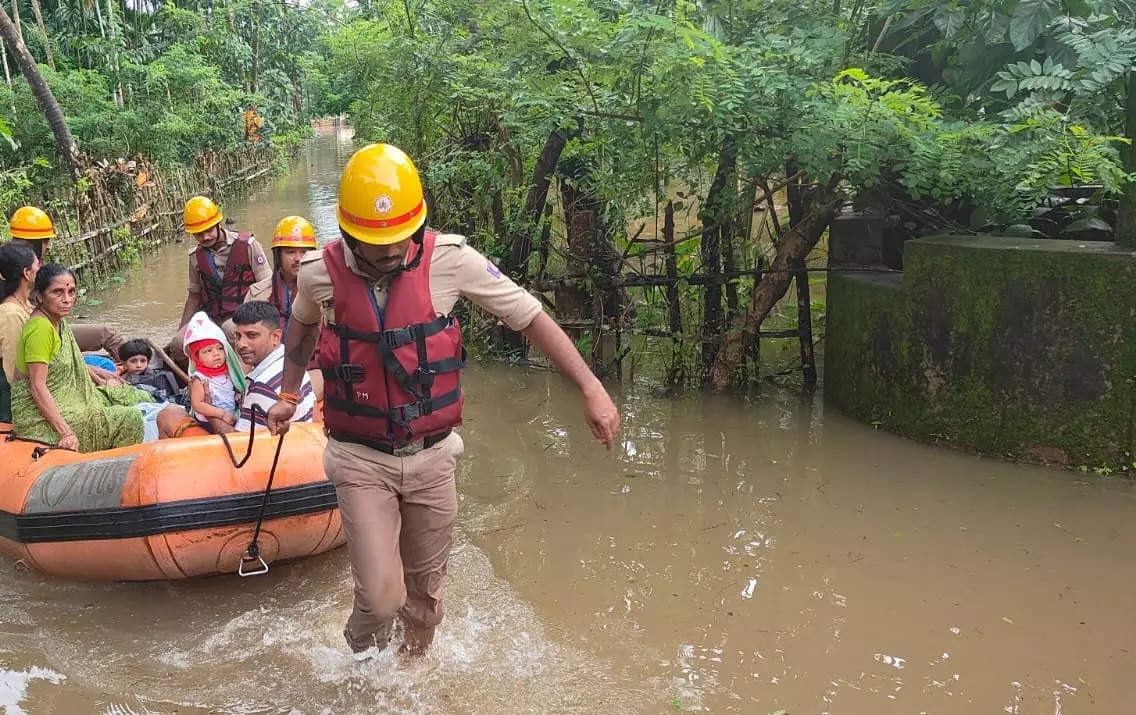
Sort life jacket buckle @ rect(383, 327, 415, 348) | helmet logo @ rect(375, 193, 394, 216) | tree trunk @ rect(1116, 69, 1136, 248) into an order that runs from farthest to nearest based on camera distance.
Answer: tree trunk @ rect(1116, 69, 1136, 248) → life jacket buckle @ rect(383, 327, 415, 348) → helmet logo @ rect(375, 193, 394, 216)

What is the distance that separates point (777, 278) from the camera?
6789 mm

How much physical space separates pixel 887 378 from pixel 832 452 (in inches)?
24.2

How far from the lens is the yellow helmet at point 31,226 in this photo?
20.3 ft

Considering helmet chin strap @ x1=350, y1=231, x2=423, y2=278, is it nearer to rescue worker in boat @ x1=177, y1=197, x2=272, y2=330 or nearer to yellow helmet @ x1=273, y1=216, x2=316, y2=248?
yellow helmet @ x1=273, y1=216, x2=316, y2=248

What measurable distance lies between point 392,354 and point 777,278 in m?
4.31

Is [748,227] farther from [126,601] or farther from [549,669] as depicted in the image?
[126,601]

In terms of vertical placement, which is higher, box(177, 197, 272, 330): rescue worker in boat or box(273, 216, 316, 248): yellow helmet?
box(273, 216, 316, 248): yellow helmet

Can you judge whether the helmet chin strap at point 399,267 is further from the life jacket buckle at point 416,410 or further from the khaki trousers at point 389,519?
the khaki trousers at point 389,519

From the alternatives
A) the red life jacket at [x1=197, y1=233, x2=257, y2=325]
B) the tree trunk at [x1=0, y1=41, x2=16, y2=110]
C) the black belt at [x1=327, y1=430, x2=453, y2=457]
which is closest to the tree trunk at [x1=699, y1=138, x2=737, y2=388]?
the red life jacket at [x1=197, y1=233, x2=257, y2=325]

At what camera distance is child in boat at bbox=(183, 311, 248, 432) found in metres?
4.67

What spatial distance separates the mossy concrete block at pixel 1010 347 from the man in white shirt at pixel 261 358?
3.59m

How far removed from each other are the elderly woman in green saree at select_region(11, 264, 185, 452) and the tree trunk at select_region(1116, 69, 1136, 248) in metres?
5.14

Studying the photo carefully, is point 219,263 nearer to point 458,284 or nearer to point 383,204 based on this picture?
point 458,284

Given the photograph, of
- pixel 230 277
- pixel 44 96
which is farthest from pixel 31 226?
pixel 44 96
